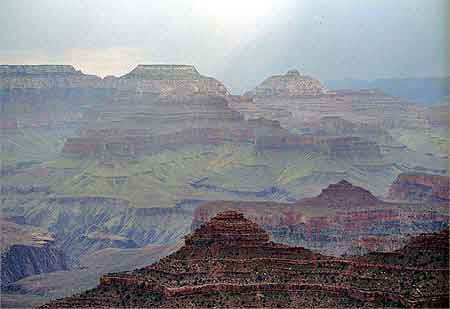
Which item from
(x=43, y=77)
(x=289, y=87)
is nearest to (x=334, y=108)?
(x=289, y=87)

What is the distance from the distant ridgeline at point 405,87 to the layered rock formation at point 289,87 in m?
2.52

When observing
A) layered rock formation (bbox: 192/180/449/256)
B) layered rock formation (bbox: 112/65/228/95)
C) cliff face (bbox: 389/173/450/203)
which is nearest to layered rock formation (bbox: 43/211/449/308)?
layered rock formation (bbox: 192/180/449/256)

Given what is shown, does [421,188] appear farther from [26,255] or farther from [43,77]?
[43,77]

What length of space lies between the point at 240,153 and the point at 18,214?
15848 millimetres

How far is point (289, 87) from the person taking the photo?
89875 mm

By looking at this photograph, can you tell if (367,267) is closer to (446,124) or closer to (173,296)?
(173,296)

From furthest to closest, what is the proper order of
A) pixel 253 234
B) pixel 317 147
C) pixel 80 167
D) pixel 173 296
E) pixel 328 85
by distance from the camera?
pixel 80 167
pixel 317 147
pixel 328 85
pixel 253 234
pixel 173 296

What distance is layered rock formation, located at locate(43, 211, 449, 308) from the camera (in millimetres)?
37719

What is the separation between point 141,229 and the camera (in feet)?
275

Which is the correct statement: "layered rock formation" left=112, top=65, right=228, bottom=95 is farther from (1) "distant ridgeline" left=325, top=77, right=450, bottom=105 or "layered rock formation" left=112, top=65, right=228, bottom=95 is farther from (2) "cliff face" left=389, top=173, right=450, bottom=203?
(2) "cliff face" left=389, top=173, right=450, bottom=203

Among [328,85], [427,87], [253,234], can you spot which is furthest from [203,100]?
[253,234]

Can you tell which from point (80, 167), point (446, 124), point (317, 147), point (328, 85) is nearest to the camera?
point (446, 124)

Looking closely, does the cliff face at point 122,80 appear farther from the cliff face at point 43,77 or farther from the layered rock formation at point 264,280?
the layered rock formation at point 264,280

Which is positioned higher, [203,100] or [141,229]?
[203,100]
